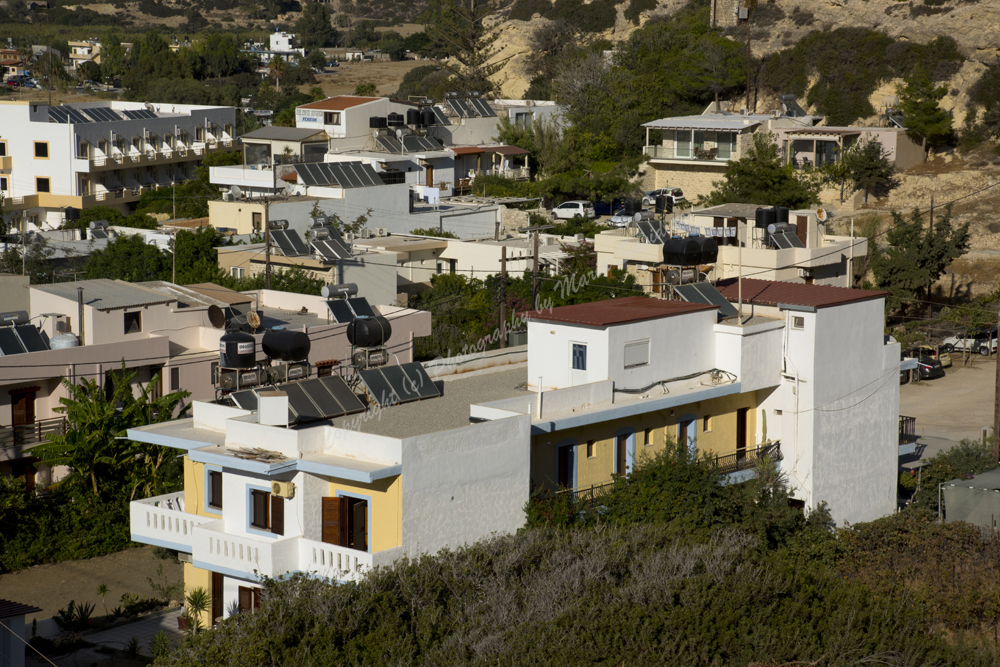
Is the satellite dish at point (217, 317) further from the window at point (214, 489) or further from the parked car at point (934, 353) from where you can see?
the parked car at point (934, 353)

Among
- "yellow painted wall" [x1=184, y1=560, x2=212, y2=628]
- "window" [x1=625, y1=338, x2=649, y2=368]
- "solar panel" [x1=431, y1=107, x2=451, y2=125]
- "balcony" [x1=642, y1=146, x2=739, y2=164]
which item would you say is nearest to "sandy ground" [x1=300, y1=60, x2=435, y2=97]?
"solar panel" [x1=431, y1=107, x2=451, y2=125]

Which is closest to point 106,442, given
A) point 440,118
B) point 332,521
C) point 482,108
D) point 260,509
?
point 260,509

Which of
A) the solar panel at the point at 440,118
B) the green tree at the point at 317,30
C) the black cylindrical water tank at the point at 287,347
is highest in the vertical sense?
the green tree at the point at 317,30

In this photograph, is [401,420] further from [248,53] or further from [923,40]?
[248,53]

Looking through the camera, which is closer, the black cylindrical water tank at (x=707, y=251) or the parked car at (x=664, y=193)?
the black cylindrical water tank at (x=707, y=251)

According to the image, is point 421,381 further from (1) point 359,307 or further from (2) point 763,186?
(2) point 763,186

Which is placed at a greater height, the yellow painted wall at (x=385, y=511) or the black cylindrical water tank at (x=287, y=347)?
the black cylindrical water tank at (x=287, y=347)

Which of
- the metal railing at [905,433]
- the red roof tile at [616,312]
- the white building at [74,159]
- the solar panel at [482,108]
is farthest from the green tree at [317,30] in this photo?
the red roof tile at [616,312]
